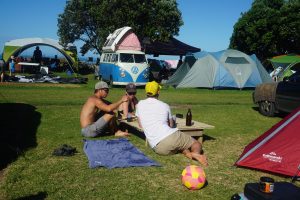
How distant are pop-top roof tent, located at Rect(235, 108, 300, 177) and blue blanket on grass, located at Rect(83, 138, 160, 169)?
5.61 ft

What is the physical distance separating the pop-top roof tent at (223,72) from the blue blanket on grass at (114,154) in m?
14.8

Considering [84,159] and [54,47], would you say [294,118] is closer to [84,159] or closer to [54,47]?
[84,159]

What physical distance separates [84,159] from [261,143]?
10.2 feet

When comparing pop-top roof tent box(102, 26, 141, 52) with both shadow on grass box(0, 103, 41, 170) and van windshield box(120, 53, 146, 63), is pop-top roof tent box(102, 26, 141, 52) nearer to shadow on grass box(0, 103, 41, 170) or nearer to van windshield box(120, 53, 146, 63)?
van windshield box(120, 53, 146, 63)

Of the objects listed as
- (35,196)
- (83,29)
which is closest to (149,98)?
(35,196)

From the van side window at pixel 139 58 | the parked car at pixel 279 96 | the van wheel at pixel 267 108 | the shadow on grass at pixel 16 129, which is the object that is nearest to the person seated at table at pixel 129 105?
the shadow on grass at pixel 16 129

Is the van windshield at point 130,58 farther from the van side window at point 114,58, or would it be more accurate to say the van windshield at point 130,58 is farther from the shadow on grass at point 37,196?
the shadow on grass at point 37,196

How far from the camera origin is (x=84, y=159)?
6.36 metres

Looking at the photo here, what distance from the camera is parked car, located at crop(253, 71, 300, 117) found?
10633 millimetres

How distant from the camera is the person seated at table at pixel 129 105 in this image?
8.64 m

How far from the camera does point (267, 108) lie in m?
12.2

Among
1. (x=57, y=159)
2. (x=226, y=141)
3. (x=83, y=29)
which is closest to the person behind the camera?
(x=57, y=159)

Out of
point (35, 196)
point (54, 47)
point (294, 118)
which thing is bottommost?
point (35, 196)

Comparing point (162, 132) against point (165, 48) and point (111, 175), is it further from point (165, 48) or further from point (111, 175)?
point (165, 48)
